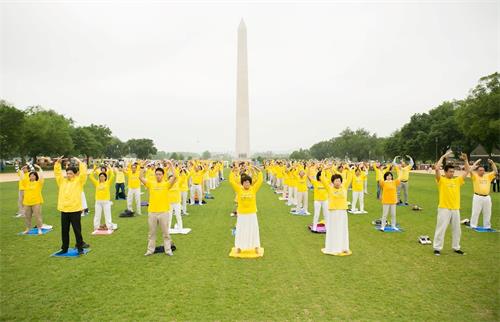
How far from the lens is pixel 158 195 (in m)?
8.06

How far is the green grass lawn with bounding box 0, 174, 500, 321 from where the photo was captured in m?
5.21

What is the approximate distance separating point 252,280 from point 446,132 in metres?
54.4

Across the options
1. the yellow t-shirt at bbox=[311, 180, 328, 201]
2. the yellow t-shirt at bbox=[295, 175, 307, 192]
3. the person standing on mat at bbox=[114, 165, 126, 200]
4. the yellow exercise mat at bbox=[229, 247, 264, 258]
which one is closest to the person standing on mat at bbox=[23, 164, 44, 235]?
the yellow exercise mat at bbox=[229, 247, 264, 258]

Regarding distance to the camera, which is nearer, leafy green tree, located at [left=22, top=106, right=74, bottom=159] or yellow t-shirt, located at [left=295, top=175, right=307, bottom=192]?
yellow t-shirt, located at [left=295, top=175, right=307, bottom=192]

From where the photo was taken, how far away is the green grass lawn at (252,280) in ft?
17.1

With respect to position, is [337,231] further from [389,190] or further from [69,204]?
[69,204]

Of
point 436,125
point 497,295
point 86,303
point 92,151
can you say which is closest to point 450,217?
point 497,295

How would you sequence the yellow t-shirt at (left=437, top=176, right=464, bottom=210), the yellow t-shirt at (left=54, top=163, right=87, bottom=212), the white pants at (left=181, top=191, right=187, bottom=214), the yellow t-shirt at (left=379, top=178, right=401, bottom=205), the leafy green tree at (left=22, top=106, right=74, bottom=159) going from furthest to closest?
the leafy green tree at (left=22, top=106, right=74, bottom=159) < the white pants at (left=181, top=191, right=187, bottom=214) < the yellow t-shirt at (left=379, top=178, right=401, bottom=205) < the yellow t-shirt at (left=437, top=176, right=464, bottom=210) < the yellow t-shirt at (left=54, top=163, right=87, bottom=212)

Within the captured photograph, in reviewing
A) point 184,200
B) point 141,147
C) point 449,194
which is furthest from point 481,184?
point 141,147

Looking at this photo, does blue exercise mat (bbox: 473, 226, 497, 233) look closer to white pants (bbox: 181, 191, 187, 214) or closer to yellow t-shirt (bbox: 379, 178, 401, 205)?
yellow t-shirt (bbox: 379, 178, 401, 205)

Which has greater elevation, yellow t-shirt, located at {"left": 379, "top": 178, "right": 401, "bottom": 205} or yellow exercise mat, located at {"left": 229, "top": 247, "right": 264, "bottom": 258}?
yellow t-shirt, located at {"left": 379, "top": 178, "right": 401, "bottom": 205}

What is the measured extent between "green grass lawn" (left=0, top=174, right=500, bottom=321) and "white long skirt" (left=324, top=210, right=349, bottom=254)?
0.35 m

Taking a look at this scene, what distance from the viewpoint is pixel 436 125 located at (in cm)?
5266

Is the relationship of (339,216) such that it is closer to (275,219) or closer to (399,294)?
(399,294)
